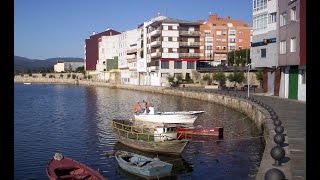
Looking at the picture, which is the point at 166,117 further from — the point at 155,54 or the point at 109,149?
the point at 155,54

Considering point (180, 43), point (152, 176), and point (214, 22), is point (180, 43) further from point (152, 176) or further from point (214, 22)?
point (152, 176)

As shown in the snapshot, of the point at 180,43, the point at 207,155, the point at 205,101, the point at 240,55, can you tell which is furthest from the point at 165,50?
the point at 207,155

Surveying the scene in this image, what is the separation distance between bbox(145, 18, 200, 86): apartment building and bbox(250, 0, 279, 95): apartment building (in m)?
43.7

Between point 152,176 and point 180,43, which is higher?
point 180,43

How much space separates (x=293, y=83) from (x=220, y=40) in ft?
289

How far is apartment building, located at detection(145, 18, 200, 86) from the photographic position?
4045 inches

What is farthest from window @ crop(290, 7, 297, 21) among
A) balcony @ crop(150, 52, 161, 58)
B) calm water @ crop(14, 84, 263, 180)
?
balcony @ crop(150, 52, 161, 58)

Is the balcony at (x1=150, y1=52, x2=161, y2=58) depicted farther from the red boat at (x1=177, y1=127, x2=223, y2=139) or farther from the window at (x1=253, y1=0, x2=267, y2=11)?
the red boat at (x1=177, y1=127, x2=223, y2=139)

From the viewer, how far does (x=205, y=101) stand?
68.3 meters

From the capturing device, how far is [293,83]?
47.1 metres

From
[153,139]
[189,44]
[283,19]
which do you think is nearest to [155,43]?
[189,44]

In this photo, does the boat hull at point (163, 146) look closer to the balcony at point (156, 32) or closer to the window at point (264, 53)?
the window at point (264, 53)

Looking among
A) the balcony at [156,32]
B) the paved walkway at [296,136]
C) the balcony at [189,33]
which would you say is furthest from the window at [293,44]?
the balcony at [156,32]

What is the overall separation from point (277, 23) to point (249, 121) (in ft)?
52.0
